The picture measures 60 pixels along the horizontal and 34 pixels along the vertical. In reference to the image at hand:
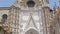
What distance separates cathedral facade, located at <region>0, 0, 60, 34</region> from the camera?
29.4 meters

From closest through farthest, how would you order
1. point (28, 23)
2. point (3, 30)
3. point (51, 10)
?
point (3, 30)
point (28, 23)
point (51, 10)

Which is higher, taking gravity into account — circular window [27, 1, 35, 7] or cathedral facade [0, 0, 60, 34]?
circular window [27, 1, 35, 7]

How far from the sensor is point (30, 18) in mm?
31125

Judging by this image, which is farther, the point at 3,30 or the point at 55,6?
the point at 55,6

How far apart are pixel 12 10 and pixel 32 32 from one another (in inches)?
181

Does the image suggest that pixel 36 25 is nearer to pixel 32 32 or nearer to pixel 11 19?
pixel 32 32

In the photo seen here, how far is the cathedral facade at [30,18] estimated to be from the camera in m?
29.4

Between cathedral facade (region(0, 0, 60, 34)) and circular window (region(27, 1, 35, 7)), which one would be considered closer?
cathedral facade (region(0, 0, 60, 34))

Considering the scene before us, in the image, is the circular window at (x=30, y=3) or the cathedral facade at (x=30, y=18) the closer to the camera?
the cathedral facade at (x=30, y=18)

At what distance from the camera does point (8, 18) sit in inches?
1239

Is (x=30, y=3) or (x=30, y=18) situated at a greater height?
(x=30, y=3)

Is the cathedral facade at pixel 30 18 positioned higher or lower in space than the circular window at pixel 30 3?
lower

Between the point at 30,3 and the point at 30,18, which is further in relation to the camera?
the point at 30,3

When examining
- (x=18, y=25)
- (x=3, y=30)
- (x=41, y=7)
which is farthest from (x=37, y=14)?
(x=3, y=30)
